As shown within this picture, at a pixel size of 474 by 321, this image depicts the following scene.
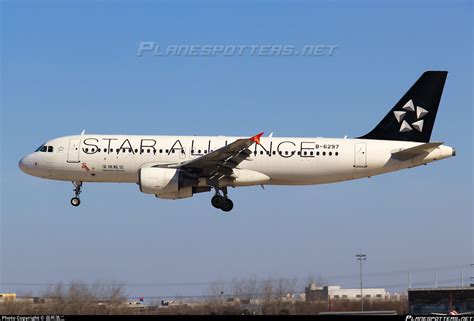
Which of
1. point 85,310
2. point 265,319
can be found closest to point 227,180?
point 85,310

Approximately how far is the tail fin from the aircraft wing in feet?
28.2

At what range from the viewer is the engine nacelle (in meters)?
51.9

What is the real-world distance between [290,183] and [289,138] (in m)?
2.75

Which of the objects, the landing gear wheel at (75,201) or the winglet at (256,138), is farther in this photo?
the landing gear wheel at (75,201)

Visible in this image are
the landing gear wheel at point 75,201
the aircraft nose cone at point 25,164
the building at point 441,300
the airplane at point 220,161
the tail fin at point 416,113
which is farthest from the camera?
the tail fin at point 416,113

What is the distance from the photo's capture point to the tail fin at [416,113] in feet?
184

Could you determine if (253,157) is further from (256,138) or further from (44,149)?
(44,149)

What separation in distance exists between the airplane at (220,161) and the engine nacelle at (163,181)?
0.21 ft

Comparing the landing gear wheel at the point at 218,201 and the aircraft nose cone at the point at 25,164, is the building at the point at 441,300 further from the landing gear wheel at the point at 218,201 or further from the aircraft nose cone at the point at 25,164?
the aircraft nose cone at the point at 25,164

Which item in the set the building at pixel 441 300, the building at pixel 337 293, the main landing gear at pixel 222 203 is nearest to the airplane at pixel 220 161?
the main landing gear at pixel 222 203

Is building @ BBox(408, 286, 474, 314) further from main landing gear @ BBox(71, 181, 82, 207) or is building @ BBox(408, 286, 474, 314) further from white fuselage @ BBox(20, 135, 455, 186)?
main landing gear @ BBox(71, 181, 82, 207)

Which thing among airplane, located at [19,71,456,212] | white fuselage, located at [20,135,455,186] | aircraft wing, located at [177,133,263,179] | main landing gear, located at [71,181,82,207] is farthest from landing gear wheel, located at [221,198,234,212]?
main landing gear, located at [71,181,82,207]

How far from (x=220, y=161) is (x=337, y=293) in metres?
12.9

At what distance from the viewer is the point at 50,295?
37.2m
